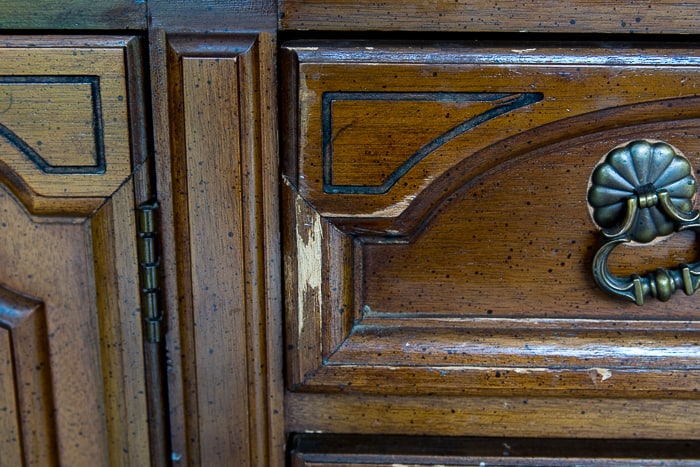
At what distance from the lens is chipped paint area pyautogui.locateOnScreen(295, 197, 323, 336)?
408 millimetres

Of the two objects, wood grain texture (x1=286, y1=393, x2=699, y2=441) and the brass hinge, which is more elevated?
the brass hinge

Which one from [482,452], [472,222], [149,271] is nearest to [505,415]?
[482,452]

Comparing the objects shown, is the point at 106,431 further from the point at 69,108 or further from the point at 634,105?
the point at 634,105

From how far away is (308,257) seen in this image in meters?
0.42

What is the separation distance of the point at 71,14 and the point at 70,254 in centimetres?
14

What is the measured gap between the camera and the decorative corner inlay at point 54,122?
1.27ft

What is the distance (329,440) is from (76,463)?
0.17 metres

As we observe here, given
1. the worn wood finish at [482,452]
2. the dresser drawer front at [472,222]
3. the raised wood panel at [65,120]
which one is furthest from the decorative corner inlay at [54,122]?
the worn wood finish at [482,452]

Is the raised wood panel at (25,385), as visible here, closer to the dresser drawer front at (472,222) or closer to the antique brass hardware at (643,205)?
the dresser drawer front at (472,222)

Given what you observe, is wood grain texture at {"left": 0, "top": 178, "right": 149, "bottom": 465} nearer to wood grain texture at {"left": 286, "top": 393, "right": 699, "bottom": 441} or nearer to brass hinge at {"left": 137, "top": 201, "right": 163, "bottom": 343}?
brass hinge at {"left": 137, "top": 201, "right": 163, "bottom": 343}

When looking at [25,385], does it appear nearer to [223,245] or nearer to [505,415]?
[223,245]

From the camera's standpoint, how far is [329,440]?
45 cm

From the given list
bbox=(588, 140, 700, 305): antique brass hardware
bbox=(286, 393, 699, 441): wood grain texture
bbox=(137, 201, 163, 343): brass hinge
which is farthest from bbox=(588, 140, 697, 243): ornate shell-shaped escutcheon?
bbox=(137, 201, 163, 343): brass hinge

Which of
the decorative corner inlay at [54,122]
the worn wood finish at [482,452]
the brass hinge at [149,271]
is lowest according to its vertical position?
the worn wood finish at [482,452]
